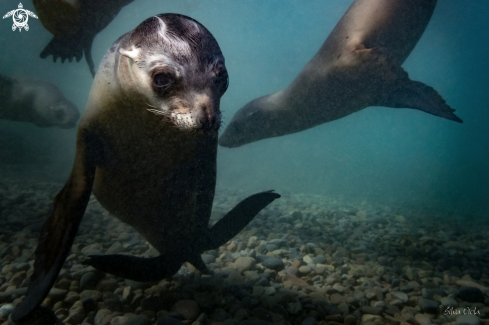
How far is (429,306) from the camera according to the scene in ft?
6.28

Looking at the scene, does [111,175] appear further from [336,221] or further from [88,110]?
[336,221]

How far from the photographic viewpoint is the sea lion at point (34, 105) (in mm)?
7141

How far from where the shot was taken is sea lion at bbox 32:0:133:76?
375 centimetres

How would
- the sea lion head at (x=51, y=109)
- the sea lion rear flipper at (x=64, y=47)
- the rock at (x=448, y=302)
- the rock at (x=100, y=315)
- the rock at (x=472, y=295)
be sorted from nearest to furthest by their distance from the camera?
the rock at (x=100, y=315) < the rock at (x=448, y=302) < the rock at (x=472, y=295) < the sea lion rear flipper at (x=64, y=47) < the sea lion head at (x=51, y=109)

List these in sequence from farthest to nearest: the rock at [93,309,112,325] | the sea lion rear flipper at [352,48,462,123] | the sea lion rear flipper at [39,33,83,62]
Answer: the sea lion rear flipper at [39,33,83,62] → the sea lion rear flipper at [352,48,462,123] → the rock at [93,309,112,325]

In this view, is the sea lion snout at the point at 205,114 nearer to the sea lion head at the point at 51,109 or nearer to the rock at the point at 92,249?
the rock at the point at 92,249

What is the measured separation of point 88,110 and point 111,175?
0.47m

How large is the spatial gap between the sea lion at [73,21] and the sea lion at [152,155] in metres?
2.57

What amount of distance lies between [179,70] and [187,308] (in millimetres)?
1377

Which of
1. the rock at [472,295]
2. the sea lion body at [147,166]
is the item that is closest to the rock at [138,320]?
the sea lion body at [147,166]

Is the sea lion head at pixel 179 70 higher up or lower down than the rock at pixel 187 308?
higher up

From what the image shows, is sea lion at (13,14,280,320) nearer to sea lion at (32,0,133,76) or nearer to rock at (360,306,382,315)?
rock at (360,306,382,315)

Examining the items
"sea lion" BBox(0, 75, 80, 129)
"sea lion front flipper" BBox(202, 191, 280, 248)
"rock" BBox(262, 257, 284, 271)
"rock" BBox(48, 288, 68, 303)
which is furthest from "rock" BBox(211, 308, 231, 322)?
"sea lion" BBox(0, 75, 80, 129)

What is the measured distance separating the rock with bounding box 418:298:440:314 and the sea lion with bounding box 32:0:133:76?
447 cm
